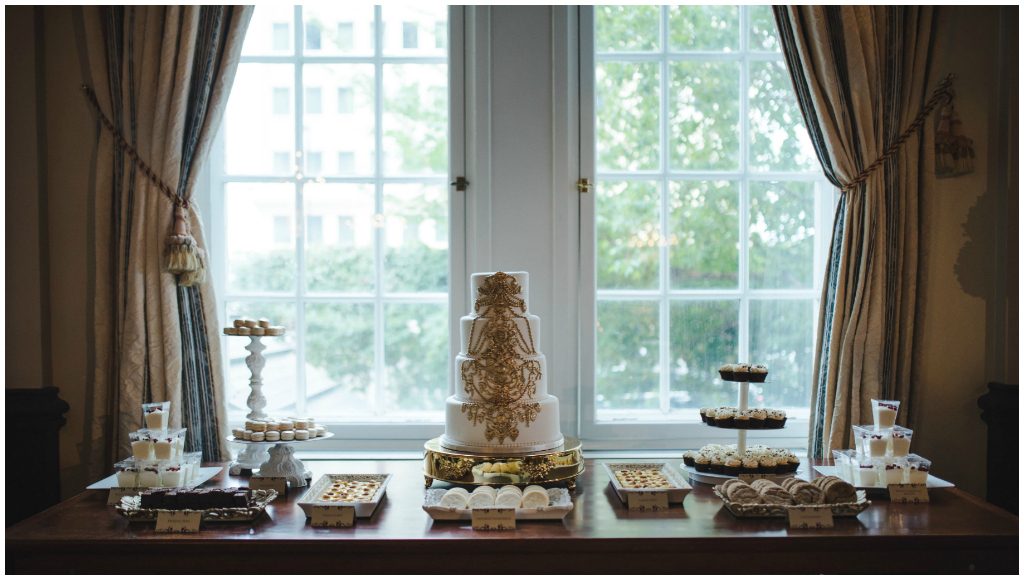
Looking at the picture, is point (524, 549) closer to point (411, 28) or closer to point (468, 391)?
point (468, 391)

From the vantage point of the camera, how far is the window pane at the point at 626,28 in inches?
102

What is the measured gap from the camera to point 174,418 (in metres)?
2.32

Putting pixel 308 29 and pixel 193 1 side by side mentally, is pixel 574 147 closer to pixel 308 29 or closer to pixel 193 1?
pixel 308 29

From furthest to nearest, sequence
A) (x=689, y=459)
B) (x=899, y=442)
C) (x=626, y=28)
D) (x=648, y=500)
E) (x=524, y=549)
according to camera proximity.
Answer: (x=626, y=28) → (x=689, y=459) → (x=899, y=442) → (x=648, y=500) → (x=524, y=549)

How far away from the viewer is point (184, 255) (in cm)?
229

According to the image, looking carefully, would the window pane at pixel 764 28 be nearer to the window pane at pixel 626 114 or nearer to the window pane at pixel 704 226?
the window pane at pixel 626 114

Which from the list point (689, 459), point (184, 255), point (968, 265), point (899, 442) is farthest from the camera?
point (968, 265)

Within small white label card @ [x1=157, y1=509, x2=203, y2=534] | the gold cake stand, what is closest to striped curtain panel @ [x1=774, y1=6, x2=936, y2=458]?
the gold cake stand

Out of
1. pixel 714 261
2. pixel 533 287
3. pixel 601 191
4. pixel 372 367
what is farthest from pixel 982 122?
pixel 372 367

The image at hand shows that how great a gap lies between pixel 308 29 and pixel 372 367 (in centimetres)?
121

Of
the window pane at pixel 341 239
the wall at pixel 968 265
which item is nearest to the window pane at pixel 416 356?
the window pane at pixel 341 239

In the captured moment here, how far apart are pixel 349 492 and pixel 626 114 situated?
154 centimetres

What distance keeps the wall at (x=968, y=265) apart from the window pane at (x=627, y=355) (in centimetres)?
86

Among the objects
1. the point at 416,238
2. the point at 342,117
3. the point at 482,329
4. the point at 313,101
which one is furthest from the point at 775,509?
the point at 313,101
